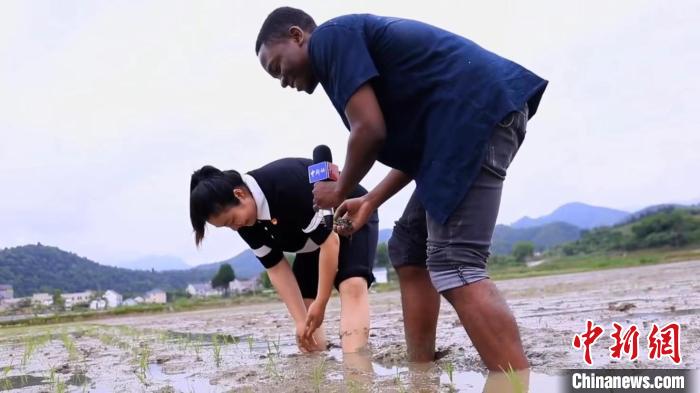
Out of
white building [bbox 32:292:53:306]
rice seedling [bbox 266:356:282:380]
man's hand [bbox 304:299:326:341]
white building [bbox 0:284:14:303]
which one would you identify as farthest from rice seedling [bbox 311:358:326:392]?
white building [bbox 0:284:14:303]

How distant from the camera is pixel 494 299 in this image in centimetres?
211

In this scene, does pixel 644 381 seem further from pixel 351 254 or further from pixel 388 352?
pixel 351 254

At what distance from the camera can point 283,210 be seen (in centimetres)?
341

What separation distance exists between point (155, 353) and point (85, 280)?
59.8 m

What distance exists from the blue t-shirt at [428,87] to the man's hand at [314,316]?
1.28 metres

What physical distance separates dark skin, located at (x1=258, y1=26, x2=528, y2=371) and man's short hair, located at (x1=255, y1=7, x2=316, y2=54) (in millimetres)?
23

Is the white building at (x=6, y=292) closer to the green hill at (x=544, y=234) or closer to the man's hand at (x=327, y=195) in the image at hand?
the man's hand at (x=327, y=195)

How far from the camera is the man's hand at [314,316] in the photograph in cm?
337

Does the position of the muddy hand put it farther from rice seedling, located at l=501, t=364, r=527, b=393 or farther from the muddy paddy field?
rice seedling, located at l=501, t=364, r=527, b=393

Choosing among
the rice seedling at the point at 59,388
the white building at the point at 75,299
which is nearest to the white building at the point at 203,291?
the white building at the point at 75,299

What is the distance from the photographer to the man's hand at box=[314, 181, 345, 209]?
7.62ft

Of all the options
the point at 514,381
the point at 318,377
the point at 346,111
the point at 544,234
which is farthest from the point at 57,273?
the point at 544,234

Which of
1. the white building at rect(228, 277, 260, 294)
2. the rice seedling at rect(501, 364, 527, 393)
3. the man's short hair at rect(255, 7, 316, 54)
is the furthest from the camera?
the white building at rect(228, 277, 260, 294)

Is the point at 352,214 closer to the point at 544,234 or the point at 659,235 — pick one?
the point at 659,235
